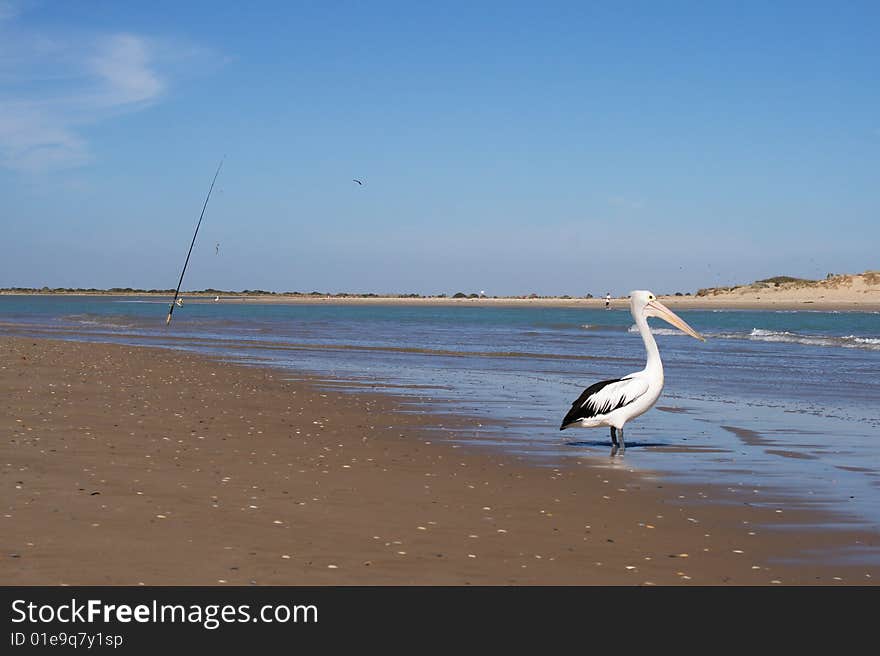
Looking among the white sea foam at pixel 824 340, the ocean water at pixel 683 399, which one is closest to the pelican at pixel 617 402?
the ocean water at pixel 683 399

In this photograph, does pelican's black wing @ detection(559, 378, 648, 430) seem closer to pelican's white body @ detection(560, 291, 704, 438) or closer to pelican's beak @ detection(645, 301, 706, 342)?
pelican's white body @ detection(560, 291, 704, 438)

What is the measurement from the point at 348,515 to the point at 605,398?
4.91 meters

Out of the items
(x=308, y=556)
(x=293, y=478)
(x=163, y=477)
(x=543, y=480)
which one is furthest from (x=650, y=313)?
(x=308, y=556)

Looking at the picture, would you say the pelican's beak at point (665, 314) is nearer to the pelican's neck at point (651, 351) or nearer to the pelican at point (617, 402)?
the pelican's neck at point (651, 351)

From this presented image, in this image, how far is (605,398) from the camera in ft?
37.4

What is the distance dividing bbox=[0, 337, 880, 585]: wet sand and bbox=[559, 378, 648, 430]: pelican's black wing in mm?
1051

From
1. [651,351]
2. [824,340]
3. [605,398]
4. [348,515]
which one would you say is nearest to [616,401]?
[605,398]

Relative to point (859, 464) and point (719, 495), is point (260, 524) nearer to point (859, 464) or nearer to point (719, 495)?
point (719, 495)

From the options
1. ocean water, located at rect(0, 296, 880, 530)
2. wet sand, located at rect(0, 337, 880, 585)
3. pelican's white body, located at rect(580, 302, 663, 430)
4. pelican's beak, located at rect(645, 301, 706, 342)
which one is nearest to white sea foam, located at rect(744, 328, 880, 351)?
ocean water, located at rect(0, 296, 880, 530)

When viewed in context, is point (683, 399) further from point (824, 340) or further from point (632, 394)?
point (824, 340)

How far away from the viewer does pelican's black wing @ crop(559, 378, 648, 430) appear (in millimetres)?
11344

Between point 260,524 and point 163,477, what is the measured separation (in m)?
1.88

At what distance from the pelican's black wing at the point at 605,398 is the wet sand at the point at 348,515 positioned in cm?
105
